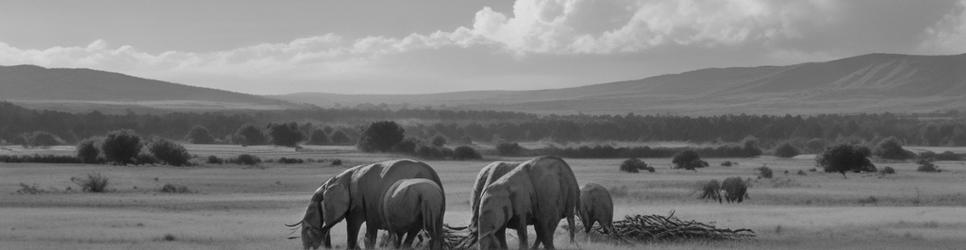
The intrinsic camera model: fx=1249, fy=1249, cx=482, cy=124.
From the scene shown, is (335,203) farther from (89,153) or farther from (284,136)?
(284,136)

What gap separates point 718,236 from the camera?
96.5 ft

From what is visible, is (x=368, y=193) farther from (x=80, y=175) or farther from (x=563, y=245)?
(x=80, y=175)

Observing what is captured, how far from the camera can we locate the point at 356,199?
1005 inches

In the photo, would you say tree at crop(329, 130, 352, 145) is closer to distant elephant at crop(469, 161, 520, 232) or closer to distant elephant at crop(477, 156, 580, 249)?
distant elephant at crop(469, 161, 520, 232)

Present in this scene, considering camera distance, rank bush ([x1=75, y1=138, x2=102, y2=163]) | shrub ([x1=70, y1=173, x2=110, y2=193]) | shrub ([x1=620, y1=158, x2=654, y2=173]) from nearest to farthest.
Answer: shrub ([x1=70, y1=173, x2=110, y2=193]) → shrub ([x1=620, y1=158, x2=654, y2=173]) → bush ([x1=75, y1=138, x2=102, y2=163])

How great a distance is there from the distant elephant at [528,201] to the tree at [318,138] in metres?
130

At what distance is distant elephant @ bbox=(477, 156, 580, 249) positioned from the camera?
23.5 m

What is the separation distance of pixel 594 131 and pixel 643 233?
150 meters

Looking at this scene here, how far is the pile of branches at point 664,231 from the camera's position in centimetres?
2905

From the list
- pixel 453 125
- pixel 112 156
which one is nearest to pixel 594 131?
pixel 453 125

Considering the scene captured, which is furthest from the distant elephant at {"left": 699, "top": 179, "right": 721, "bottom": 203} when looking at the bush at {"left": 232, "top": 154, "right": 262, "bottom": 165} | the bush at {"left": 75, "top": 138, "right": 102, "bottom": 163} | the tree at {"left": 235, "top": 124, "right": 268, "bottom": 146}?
the tree at {"left": 235, "top": 124, "right": 268, "bottom": 146}

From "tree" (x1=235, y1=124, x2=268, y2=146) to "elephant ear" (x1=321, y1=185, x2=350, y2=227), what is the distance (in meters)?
122

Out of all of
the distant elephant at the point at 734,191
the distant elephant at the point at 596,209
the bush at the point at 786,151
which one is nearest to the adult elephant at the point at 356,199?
the distant elephant at the point at 596,209

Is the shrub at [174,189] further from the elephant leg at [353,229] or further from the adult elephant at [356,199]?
the elephant leg at [353,229]
